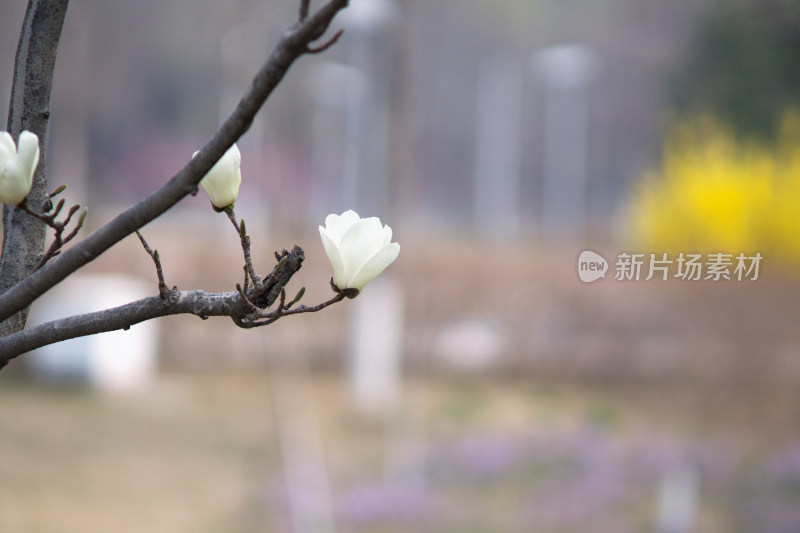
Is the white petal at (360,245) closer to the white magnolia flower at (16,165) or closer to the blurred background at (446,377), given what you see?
the white magnolia flower at (16,165)

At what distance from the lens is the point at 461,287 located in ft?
30.2

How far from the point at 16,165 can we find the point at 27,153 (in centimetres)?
1

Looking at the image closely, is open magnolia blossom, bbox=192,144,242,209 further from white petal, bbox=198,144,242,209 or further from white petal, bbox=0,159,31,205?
white petal, bbox=0,159,31,205

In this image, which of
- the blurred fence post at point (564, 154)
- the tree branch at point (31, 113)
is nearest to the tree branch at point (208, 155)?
the tree branch at point (31, 113)

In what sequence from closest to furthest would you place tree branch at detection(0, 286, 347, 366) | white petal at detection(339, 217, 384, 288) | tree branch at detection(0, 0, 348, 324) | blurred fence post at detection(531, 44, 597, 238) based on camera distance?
tree branch at detection(0, 0, 348, 324) → tree branch at detection(0, 286, 347, 366) → white petal at detection(339, 217, 384, 288) → blurred fence post at detection(531, 44, 597, 238)

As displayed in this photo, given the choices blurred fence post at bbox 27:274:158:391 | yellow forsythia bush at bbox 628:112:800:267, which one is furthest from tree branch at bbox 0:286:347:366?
blurred fence post at bbox 27:274:158:391

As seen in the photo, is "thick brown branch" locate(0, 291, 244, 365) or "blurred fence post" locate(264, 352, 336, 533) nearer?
"thick brown branch" locate(0, 291, 244, 365)

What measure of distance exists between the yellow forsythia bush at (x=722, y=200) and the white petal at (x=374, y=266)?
21.7ft

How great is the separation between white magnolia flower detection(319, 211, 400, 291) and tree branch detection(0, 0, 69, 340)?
11.6 inches

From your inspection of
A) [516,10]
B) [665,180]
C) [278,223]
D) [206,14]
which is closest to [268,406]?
[665,180]

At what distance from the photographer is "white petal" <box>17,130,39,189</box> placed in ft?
2.39

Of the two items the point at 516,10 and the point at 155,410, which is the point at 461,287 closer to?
the point at 155,410

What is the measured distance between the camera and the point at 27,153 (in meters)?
0.73

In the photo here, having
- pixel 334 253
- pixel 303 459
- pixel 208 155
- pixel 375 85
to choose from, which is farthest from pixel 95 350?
pixel 208 155
